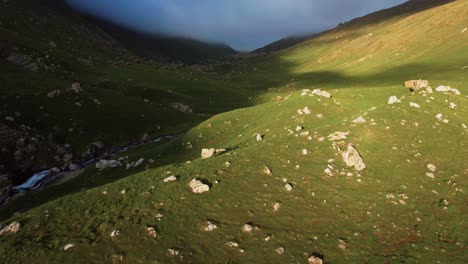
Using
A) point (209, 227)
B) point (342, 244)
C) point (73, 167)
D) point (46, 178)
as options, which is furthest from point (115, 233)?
point (73, 167)

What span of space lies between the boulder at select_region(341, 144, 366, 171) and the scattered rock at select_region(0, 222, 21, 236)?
22427 millimetres

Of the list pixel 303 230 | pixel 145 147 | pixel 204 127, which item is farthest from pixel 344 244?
pixel 145 147

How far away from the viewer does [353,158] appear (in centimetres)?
2944

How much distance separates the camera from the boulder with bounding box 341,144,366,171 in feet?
95.1

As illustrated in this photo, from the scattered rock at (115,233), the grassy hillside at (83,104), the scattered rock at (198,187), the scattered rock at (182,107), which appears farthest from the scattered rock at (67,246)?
the scattered rock at (182,107)

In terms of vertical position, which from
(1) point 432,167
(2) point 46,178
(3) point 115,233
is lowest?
(2) point 46,178

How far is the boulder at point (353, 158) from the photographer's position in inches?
1142

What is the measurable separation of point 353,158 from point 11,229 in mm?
23170

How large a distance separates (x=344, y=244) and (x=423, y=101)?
2440cm

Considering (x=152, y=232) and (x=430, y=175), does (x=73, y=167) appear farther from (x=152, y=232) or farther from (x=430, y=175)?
(x=430, y=175)

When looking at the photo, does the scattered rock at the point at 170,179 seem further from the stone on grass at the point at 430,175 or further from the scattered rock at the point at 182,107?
the scattered rock at the point at 182,107

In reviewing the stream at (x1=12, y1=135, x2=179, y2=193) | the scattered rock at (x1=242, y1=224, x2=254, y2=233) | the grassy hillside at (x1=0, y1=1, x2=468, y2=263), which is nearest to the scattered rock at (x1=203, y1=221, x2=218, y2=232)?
the grassy hillside at (x1=0, y1=1, x2=468, y2=263)

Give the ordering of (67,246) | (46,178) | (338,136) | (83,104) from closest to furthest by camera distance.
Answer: (67,246), (338,136), (46,178), (83,104)

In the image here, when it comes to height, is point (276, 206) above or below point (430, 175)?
above
